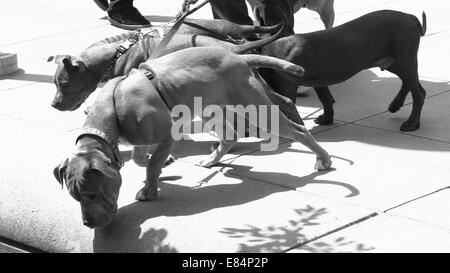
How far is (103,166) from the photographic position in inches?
201

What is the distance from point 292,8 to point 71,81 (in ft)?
8.30

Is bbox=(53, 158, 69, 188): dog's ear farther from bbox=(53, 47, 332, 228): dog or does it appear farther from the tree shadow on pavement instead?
the tree shadow on pavement

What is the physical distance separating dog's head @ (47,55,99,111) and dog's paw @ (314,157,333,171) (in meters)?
1.82

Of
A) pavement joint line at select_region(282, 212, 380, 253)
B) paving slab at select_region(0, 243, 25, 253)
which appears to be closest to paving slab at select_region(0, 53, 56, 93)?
paving slab at select_region(0, 243, 25, 253)

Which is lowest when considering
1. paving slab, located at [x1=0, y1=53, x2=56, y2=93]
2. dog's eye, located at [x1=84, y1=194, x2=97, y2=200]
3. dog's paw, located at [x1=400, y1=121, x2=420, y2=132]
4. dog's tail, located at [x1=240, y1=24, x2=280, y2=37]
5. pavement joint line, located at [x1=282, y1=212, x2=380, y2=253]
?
paving slab, located at [x1=0, y1=53, x2=56, y2=93]

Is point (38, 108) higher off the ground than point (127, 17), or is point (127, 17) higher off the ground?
point (127, 17)

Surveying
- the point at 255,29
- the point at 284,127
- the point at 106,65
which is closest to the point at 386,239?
the point at 284,127

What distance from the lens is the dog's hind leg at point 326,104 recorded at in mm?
7203

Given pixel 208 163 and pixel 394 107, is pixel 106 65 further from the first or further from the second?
pixel 394 107

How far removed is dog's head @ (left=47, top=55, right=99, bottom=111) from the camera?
6.45 m

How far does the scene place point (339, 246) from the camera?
16.3 ft
